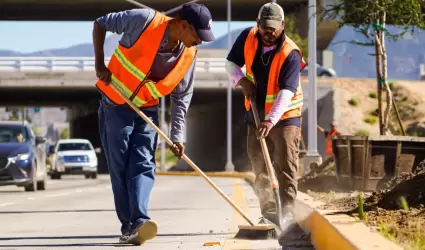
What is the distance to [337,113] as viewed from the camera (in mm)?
50969

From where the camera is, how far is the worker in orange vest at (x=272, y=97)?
9781mm

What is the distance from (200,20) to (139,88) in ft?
3.19

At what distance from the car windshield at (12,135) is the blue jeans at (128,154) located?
49.6ft

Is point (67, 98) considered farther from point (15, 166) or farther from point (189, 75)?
point (189, 75)

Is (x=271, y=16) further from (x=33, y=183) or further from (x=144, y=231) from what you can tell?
(x=33, y=183)

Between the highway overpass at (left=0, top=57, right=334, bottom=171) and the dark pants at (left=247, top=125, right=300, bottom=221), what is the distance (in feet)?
125

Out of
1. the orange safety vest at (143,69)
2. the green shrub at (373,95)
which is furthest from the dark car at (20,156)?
the green shrub at (373,95)

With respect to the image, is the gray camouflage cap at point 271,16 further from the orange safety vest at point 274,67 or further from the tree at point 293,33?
the tree at point 293,33

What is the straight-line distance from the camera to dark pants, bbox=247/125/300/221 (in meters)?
10.1

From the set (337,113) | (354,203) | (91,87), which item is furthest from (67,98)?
(354,203)

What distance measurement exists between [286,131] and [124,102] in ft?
5.64

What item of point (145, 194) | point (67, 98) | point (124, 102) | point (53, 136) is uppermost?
point (124, 102)

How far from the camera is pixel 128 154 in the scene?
9.15 metres

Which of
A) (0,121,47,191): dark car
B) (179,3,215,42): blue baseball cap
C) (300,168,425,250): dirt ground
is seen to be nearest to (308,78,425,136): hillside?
(0,121,47,191): dark car
